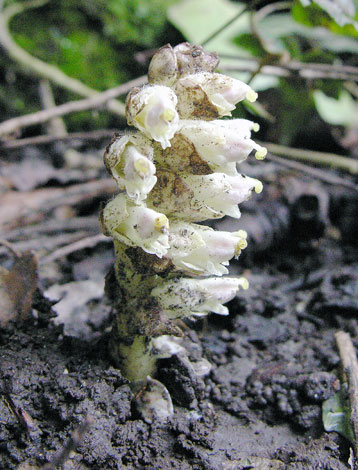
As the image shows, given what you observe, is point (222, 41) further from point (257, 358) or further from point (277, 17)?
point (257, 358)

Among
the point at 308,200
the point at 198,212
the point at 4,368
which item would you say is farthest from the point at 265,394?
the point at 308,200

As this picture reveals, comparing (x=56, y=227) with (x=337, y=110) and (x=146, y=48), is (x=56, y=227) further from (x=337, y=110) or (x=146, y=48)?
(x=337, y=110)

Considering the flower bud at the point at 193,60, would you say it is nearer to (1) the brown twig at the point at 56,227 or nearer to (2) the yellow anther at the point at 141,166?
(2) the yellow anther at the point at 141,166

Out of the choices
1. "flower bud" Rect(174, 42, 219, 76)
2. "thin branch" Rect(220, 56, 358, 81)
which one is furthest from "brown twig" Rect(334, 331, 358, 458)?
"thin branch" Rect(220, 56, 358, 81)

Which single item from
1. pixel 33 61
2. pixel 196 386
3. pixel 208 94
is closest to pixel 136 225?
pixel 208 94

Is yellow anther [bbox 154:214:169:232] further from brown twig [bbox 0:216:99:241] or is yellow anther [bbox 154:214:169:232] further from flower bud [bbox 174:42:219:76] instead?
brown twig [bbox 0:216:99:241]

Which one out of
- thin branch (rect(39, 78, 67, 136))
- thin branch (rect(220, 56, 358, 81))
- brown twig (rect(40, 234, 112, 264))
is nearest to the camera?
brown twig (rect(40, 234, 112, 264))

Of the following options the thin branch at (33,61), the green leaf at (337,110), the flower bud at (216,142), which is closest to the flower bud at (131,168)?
the flower bud at (216,142)
